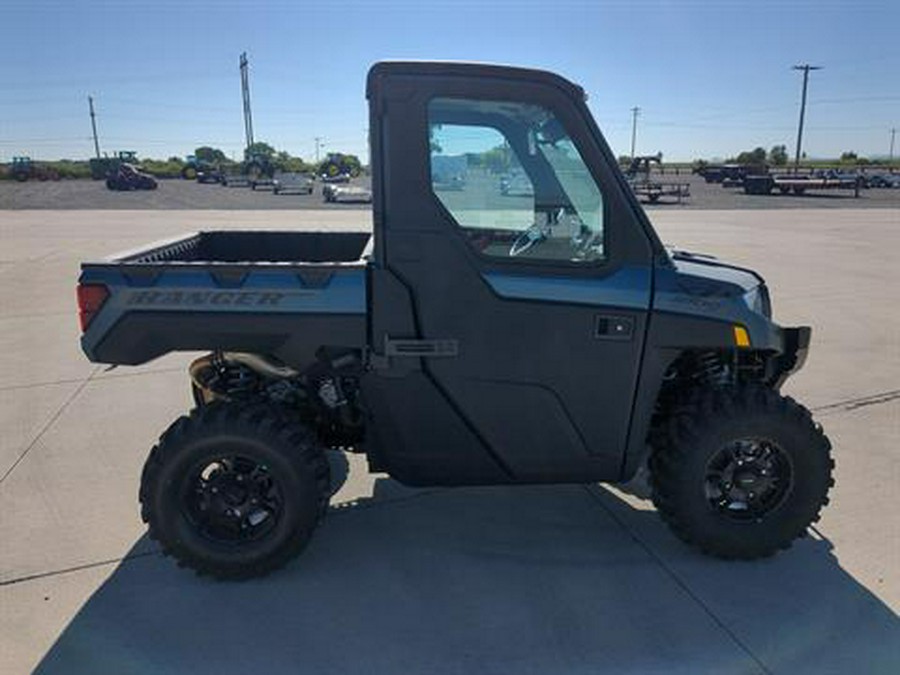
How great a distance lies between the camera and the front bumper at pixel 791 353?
3369 millimetres

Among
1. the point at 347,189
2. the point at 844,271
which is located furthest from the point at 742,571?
the point at 347,189

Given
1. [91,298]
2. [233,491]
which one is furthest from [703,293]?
[91,298]

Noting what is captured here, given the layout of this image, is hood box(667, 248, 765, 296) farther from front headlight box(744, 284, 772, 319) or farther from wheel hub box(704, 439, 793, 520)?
wheel hub box(704, 439, 793, 520)

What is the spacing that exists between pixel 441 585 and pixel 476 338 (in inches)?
44.7

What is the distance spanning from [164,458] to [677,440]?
91.3 inches

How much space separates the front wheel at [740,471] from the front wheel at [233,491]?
1636 millimetres

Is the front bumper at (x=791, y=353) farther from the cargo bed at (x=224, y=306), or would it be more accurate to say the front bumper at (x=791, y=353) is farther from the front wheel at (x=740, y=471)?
the cargo bed at (x=224, y=306)

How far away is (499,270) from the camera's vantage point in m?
2.92

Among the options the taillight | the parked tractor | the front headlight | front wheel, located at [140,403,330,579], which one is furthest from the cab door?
the parked tractor

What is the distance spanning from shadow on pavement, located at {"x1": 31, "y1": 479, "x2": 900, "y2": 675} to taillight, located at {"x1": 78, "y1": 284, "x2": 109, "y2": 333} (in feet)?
3.98

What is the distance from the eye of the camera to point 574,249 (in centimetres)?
298

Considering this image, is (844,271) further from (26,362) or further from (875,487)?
(26,362)

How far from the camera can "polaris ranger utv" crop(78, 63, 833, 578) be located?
2.89m

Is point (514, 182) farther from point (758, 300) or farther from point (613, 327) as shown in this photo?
point (758, 300)
